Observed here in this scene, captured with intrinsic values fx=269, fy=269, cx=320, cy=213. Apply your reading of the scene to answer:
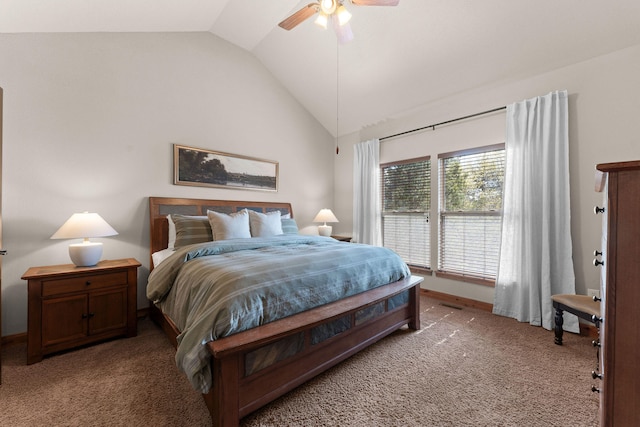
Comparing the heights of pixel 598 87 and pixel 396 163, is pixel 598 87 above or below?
above

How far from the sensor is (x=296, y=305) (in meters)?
1.74

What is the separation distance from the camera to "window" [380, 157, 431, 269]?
152 inches

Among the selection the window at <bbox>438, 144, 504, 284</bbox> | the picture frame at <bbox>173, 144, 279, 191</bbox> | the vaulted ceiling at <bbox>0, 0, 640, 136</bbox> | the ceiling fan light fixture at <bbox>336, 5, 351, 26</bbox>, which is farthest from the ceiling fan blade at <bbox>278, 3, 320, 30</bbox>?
the window at <bbox>438, 144, 504, 284</bbox>

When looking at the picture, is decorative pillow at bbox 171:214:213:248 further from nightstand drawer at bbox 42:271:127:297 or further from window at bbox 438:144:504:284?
window at bbox 438:144:504:284

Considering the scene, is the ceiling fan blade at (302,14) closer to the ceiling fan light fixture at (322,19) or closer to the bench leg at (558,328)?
the ceiling fan light fixture at (322,19)

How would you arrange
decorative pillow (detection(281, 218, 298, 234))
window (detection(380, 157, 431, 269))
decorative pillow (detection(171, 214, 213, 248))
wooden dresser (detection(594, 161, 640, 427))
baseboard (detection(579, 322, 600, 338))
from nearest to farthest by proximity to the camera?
wooden dresser (detection(594, 161, 640, 427)), baseboard (detection(579, 322, 600, 338)), decorative pillow (detection(171, 214, 213, 248)), decorative pillow (detection(281, 218, 298, 234)), window (detection(380, 157, 431, 269))

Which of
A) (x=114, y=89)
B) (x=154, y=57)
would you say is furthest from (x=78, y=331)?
(x=154, y=57)

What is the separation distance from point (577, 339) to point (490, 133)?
7.37 feet

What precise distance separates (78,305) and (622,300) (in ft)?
10.9

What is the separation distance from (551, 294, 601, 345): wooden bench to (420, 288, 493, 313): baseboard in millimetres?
815

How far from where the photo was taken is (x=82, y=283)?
2.25 meters

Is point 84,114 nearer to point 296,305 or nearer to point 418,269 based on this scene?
point 296,305

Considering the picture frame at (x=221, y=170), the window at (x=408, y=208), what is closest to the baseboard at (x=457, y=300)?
the window at (x=408, y=208)

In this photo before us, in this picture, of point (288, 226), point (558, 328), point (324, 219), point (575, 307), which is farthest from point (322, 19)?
point (558, 328)
